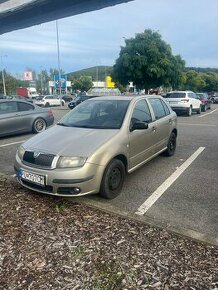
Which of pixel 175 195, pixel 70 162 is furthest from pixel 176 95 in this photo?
pixel 70 162

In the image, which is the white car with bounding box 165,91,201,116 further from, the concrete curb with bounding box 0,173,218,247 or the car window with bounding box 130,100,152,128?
the concrete curb with bounding box 0,173,218,247

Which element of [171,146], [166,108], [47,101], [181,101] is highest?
[166,108]

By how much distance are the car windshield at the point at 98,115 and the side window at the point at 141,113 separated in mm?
189

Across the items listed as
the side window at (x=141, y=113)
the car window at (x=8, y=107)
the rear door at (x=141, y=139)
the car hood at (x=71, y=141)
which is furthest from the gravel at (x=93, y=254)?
the car window at (x=8, y=107)

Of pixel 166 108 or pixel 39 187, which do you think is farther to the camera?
pixel 166 108

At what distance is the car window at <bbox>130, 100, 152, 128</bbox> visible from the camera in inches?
192

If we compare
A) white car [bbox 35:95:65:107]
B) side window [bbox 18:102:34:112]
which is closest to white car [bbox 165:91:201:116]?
side window [bbox 18:102:34:112]

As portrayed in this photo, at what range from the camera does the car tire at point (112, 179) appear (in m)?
4.00

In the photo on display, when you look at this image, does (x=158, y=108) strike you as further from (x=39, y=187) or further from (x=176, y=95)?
(x=176, y=95)

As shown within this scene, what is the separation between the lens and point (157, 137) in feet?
18.4

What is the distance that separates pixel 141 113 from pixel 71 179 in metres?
2.10

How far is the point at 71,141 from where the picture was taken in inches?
161

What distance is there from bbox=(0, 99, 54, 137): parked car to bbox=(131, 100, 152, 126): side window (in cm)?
561

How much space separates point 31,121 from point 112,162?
677cm
